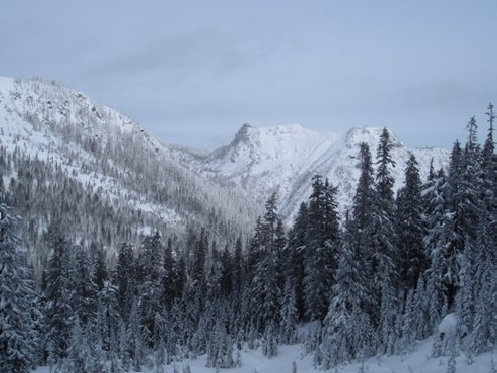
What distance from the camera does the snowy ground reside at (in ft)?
69.9

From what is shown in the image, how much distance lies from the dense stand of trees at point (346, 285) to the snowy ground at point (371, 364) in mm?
612

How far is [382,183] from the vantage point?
35.6 m

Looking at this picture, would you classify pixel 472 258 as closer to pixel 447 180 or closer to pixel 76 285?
pixel 447 180

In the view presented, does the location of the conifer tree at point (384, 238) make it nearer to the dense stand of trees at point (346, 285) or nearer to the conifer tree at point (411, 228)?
the dense stand of trees at point (346, 285)

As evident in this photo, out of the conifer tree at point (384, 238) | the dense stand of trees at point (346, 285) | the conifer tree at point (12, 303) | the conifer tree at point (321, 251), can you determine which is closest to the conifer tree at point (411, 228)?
the dense stand of trees at point (346, 285)

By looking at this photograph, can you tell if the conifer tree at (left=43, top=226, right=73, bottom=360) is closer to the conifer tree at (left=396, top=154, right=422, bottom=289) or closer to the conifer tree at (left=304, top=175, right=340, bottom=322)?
the conifer tree at (left=304, top=175, right=340, bottom=322)

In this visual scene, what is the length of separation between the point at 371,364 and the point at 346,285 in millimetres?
6288

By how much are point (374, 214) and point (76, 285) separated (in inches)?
1100

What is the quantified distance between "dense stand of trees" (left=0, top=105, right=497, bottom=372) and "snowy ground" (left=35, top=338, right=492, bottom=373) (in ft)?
2.01

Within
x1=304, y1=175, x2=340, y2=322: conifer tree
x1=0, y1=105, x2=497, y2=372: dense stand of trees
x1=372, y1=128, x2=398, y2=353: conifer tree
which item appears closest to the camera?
x1=0, y1=105, x2=497, y2=372: dense stand of trees

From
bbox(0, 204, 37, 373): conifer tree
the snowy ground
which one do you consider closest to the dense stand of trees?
bbox(0, 204, 37, 373): conifer tree

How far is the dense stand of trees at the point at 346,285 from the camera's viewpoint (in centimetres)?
2591

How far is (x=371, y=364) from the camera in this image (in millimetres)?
26203

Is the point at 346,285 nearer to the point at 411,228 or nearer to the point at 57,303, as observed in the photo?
the point at 411,228
